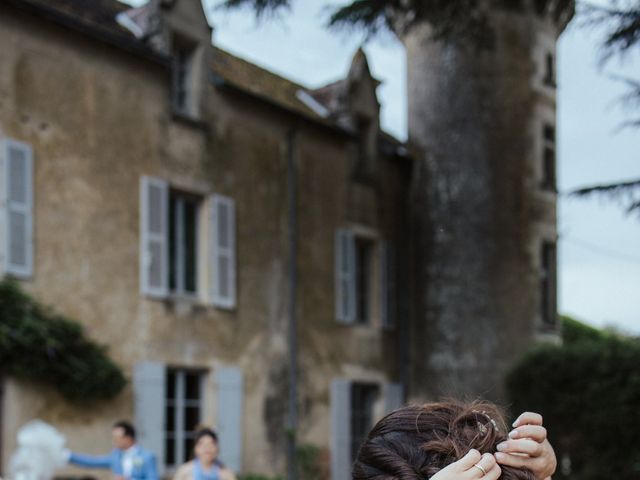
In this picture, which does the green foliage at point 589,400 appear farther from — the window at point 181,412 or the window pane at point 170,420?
the window pane at point 170,420

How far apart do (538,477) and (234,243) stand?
13.7 meters

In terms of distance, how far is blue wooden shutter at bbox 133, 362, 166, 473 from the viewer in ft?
43.3

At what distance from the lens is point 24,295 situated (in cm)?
1156

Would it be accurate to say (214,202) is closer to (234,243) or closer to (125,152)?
(234,243)

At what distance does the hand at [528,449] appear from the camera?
1.61 metres

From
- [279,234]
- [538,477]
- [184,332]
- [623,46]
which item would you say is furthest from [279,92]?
[538,477]

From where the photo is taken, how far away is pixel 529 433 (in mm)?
1741

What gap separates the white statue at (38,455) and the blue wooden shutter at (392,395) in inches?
339

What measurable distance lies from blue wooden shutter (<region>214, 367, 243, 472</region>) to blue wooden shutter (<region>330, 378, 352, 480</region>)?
97.7 inches

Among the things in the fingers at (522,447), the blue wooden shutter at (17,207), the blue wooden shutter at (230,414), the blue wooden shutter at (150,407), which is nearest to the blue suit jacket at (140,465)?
the blue wooden shutter at (17,207)

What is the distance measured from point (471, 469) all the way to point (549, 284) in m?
18.5

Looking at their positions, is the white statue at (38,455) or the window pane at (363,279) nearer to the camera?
the white statue at (38,455)

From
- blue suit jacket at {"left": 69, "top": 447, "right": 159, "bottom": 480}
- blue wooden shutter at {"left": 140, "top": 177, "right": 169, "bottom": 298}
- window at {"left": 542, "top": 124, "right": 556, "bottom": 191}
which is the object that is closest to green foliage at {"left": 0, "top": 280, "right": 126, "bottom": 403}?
blue wooden shutter at {"left": 140, "top": 177, "right": 169, "bottom": 298}

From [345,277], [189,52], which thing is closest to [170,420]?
[345,277]
